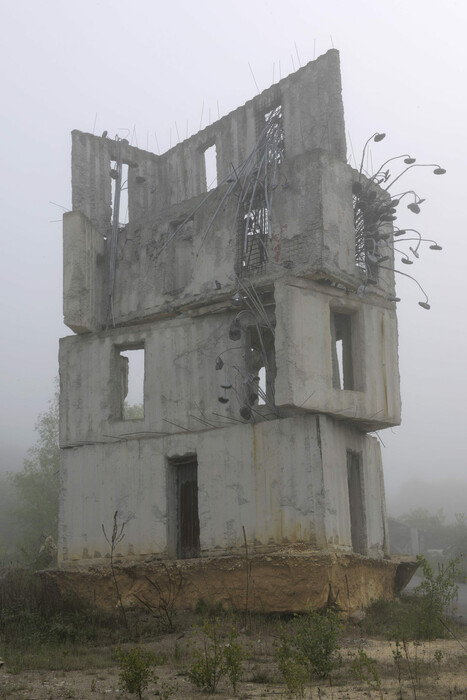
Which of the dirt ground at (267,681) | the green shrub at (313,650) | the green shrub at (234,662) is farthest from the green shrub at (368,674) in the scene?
the green shrub at (234,662)

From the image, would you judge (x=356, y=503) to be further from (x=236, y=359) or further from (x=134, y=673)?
(x=134, y=673)

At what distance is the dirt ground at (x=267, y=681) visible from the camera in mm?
10305

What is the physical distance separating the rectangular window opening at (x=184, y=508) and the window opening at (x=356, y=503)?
299cm

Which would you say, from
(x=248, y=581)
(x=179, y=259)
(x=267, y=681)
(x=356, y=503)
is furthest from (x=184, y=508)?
(x=267, y=681)

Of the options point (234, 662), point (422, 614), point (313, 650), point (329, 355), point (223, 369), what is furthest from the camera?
point (223, 369)

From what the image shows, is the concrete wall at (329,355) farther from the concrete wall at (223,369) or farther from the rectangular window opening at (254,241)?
the rectangular window opening at (254,241)

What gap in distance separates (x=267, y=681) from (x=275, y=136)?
11.0 meters

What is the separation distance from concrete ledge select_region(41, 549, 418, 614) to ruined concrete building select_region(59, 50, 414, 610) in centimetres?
4

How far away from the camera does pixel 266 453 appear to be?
16281 mm

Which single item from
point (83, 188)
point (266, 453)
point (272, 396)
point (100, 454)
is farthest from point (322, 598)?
point (83, 188)

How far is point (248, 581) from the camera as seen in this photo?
615 inches

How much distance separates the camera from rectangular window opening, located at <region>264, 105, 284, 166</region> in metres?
17.8

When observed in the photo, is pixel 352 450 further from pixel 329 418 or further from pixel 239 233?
pixel 239 233

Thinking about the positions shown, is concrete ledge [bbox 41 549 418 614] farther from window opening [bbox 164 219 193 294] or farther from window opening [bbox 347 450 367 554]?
window opening [bbox 164 219 193 294]
